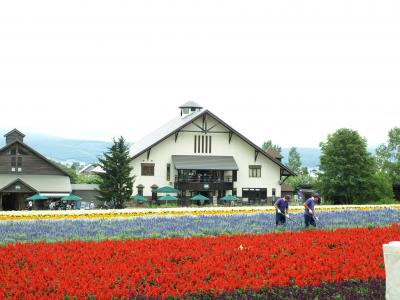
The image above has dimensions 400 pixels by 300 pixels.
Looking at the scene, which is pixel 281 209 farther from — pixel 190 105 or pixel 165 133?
pixel 190 105

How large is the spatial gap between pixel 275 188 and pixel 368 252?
54.9 meters

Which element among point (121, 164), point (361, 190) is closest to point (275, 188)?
point (361, 190)

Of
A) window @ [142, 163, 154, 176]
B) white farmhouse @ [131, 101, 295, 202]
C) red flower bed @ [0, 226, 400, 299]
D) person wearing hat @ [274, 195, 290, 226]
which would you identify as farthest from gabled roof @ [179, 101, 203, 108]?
red flower bed @ [0, 226, 400, 299]

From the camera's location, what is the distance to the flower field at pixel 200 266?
12883mm

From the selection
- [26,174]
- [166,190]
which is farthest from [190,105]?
[26,174]

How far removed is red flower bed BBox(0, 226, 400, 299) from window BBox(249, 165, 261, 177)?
50516 millimetres

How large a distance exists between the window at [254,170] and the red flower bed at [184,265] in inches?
1989

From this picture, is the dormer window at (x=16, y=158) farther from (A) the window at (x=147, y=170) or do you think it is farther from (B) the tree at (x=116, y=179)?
(A) the window at (x=147, y=170)

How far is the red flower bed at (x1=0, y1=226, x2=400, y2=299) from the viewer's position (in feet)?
43.3

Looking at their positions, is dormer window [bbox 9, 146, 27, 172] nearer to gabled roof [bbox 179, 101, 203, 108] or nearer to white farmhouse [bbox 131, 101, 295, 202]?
white farmhouse [bbox 131, 101, 295, 202]

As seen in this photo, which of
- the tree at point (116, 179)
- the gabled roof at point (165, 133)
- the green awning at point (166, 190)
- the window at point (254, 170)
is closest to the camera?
the tree at point (116, 179)

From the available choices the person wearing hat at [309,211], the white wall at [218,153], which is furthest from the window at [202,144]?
the person wearing hat at [309,211]

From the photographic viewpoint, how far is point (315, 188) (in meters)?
73.5

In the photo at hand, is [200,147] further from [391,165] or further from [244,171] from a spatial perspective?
[391,165]
